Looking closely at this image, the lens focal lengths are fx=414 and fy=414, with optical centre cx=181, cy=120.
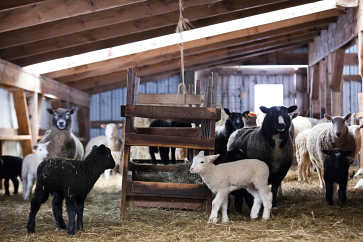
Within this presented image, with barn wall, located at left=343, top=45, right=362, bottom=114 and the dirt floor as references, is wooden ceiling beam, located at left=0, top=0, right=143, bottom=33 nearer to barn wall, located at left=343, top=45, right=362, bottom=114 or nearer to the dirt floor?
the dirt floor

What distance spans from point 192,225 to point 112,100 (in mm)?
11590

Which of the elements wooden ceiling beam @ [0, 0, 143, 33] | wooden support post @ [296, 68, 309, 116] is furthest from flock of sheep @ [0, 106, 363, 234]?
wooden support post @ [296, 68, 309, 116]

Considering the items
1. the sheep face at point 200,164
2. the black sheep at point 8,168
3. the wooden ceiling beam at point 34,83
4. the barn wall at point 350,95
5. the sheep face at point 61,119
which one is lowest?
the black sheep at point 8,168

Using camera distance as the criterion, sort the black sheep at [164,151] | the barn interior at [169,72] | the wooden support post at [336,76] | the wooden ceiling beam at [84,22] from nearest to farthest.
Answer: the barn interior at [169,72], the wooden ceiling beam at [84,22], the black sheep at [164,151], the wooden support post at [336,76]

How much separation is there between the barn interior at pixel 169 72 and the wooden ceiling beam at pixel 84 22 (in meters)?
0.02

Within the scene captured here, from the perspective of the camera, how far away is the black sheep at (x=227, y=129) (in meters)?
7.58

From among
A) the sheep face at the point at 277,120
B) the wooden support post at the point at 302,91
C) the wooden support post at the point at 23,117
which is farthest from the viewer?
the wooden support post at the point at 302,91

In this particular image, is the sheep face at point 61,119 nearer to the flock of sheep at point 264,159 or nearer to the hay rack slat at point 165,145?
the hay rack slat at point 165,145

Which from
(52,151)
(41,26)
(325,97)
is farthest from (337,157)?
(325,97)

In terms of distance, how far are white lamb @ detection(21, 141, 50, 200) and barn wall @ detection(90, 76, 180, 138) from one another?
8.45 metres

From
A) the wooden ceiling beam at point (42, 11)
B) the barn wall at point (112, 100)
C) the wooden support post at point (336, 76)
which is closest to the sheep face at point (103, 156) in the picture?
the wooden ceiling beam at point (42, 11)

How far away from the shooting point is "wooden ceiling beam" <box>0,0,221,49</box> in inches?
273

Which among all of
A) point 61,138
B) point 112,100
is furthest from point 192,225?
point 112,100

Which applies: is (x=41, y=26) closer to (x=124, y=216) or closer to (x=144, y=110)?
(x=144, y=110)
